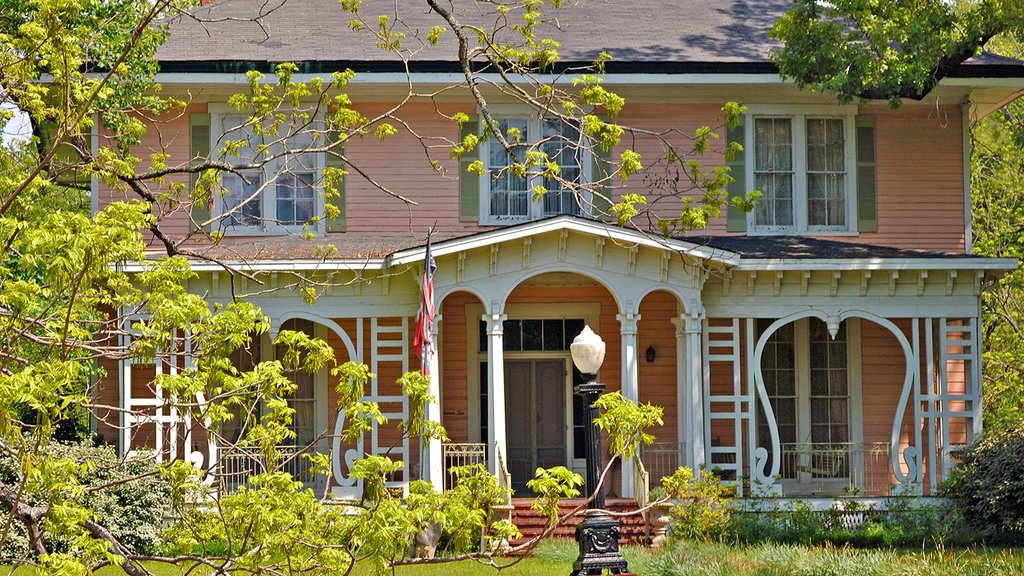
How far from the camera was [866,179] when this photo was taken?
19188mm

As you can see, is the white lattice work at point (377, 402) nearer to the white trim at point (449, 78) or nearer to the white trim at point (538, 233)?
the white trim at point (538, 233)

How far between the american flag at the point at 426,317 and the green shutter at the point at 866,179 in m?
6.75

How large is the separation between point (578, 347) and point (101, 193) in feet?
32.0

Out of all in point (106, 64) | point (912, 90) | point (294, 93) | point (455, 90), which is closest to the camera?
point (294, 93)

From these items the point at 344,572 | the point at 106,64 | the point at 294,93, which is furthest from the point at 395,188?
the point at 344,572

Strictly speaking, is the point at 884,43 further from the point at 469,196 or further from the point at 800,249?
the point at 469,196

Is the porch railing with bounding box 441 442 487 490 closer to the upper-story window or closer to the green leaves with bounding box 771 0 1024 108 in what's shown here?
the upper-story window

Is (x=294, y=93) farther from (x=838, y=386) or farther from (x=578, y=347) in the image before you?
(x=838, y=386)

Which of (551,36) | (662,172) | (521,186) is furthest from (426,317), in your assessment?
(551,36)

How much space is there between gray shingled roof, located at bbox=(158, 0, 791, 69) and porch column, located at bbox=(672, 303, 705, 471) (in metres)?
3.72

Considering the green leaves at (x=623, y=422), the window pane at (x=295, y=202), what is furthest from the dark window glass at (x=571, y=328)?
the green leaves at (x=623, y=422)

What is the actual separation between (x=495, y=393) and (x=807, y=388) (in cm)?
504

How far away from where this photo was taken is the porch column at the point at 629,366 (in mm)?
17016

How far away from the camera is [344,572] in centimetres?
732
